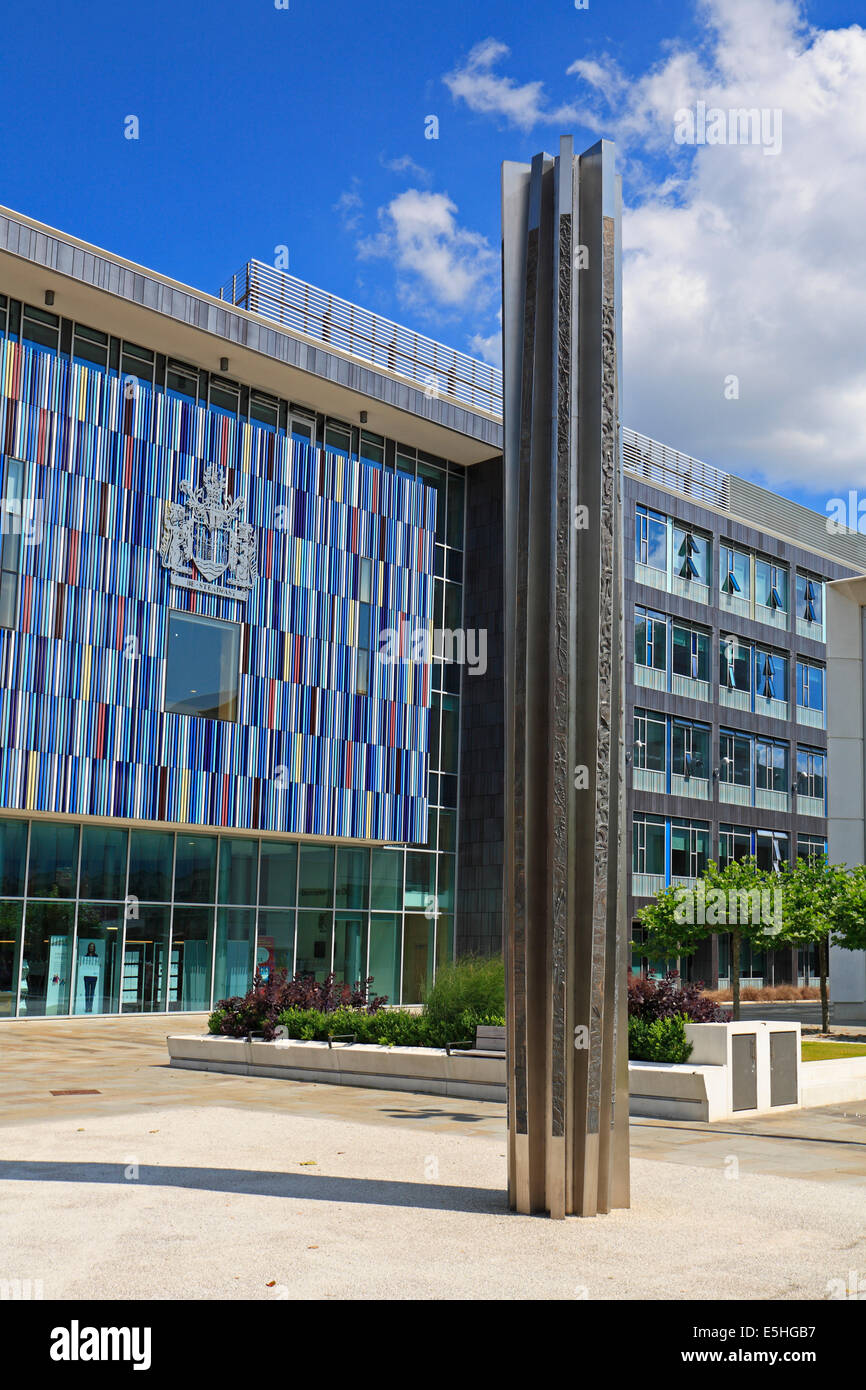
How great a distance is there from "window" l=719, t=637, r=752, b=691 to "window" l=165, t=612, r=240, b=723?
84.3 ft

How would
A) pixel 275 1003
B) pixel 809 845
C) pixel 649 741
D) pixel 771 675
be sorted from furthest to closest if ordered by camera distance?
pixel 809 845
pixel 771 675
pixel 649 741
pixel 275 1003

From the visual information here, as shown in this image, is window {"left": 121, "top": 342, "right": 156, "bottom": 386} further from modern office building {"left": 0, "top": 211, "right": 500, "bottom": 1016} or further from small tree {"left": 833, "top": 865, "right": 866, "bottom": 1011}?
small tree {"left": 833, "top": 865, "right": 866, "bottom": 1011}

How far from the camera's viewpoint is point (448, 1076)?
1636cm

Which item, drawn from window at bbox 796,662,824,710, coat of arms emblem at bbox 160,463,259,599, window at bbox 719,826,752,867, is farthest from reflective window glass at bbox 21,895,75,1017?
window at bbox 796,662,824,710

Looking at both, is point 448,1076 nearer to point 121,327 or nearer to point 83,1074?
point 83,1074

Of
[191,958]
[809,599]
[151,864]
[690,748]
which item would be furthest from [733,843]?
[151,864]

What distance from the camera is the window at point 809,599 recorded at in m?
59.3

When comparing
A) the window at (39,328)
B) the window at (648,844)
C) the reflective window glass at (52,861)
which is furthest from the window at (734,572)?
the reflective window glass at (52,861)

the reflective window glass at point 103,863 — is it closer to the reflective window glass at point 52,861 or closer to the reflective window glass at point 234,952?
the reflective window glass at point 52,861

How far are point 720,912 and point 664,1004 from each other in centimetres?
1042

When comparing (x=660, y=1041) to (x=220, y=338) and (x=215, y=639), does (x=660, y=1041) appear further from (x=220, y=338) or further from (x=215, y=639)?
(x=220, y=338)

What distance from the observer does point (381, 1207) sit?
8.73 meters

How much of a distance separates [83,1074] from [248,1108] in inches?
206
